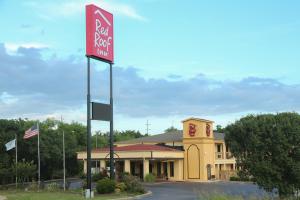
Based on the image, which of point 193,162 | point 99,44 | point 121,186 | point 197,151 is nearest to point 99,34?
point 99,44

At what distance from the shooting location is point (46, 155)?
6550 cm

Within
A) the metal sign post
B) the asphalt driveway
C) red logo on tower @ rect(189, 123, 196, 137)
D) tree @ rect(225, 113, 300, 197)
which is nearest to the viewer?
tree @ rect(225, 113, 300, 197)

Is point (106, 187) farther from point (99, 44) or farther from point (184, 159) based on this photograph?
point (184, 159)

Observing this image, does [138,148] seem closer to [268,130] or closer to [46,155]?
[46,155]

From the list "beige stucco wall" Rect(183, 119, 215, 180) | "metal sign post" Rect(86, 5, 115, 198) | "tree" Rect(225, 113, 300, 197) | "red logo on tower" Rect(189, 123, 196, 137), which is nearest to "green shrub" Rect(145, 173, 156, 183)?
"beige stucco wall" Rect(183, 119, 215, 180)

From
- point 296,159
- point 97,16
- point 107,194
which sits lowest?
point 107,194

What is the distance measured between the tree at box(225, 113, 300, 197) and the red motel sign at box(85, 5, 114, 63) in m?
15.1

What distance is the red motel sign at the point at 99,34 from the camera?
35.8 m

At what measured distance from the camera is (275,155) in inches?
934

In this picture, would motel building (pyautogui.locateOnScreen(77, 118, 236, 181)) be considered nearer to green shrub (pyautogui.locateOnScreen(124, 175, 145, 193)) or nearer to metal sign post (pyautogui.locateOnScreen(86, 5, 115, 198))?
green shrub (pyautogui.locateOnScreen(124, 175, 145, 193))

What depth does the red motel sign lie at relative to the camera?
35.8 meters

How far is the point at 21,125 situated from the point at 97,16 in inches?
1276

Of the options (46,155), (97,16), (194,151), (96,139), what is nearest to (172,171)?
(194,151)

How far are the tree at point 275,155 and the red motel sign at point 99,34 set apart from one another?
595 inches
